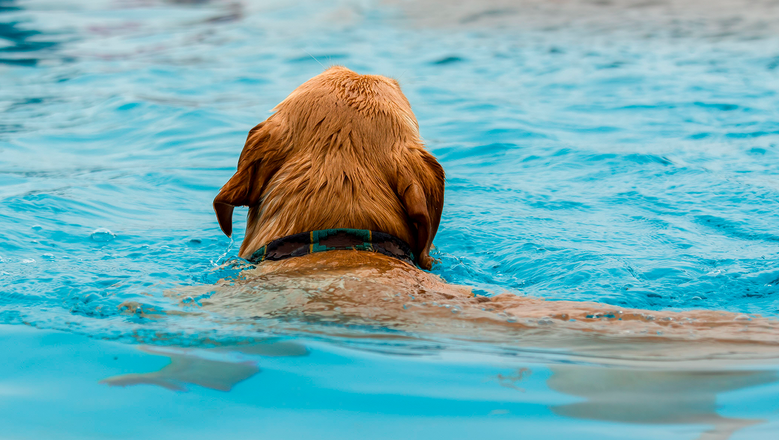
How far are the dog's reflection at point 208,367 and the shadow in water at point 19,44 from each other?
11.0m

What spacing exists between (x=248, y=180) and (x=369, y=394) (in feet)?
4.81

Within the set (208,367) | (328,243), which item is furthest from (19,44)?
(208,367)

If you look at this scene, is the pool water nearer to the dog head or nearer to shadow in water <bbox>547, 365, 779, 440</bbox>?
shadow in water <bbox>547, 365, 779, 440</bbox>

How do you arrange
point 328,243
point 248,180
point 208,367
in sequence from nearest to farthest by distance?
point 208,367 < point 328,243 < point 248,180

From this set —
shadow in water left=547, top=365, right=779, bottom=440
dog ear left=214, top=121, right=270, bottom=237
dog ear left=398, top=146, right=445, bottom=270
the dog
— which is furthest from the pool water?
dog ear left=398, top=146, right=445, bottom=270

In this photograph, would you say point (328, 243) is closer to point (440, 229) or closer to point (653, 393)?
point (653, 393)

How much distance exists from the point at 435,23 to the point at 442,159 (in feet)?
31.0

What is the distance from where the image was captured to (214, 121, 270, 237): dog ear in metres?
3.78

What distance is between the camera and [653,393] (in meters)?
2.70

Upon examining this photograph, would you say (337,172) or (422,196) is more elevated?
(337,172)

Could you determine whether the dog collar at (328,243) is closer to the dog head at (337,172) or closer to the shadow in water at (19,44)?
the dog head at (337,172)

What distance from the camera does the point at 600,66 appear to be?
11.8 metres

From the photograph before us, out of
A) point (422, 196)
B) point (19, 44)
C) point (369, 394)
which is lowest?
point (369, 394)

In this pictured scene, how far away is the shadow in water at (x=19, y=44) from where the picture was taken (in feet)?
41.6
